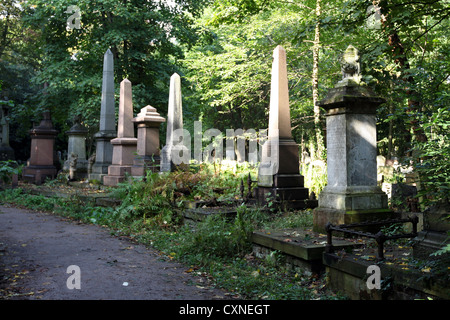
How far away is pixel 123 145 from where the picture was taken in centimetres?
1430

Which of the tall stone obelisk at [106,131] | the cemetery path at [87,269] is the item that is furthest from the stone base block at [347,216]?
the tall stone obelisk at [106,131]

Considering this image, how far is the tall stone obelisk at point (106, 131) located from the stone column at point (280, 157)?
8089 mm

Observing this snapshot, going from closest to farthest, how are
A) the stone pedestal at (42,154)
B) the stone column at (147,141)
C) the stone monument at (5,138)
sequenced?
the stone column at (147,141) → the stone pedestal at (42,154) → the stone monument at (5,138)

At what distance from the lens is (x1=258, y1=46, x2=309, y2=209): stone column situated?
872cm

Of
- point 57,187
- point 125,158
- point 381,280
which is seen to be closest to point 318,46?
point 125,158

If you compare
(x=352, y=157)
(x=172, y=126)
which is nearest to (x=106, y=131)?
(x=172, y=126)

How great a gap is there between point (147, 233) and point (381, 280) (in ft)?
17.7

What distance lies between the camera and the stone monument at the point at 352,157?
6148 millimetres

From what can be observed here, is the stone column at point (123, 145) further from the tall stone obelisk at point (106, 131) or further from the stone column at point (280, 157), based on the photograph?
the stone column at point (280, 157)

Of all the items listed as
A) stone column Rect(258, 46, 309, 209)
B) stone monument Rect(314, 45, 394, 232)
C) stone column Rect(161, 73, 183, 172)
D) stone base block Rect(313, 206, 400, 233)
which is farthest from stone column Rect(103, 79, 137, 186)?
stone monument Rect(314, 45, 394, 232)

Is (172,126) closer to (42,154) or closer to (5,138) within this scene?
(42,154)

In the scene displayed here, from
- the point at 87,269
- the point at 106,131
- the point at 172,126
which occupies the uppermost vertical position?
the point at 106,131

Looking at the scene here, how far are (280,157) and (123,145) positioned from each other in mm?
7273

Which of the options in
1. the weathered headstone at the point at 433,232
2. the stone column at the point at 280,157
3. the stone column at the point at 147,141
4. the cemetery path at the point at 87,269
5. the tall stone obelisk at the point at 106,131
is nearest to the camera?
the weathered headstone at the point at 433,232
